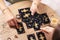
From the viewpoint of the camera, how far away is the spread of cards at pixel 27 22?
0.97m

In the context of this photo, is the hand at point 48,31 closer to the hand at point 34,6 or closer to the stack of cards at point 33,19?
the stack of cards at point 33,19

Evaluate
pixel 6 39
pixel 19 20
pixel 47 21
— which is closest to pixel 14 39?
pixel 6 39

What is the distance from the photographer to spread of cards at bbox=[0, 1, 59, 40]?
972 mm

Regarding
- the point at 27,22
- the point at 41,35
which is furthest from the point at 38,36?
the point at 27,22

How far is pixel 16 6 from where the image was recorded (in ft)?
3.68

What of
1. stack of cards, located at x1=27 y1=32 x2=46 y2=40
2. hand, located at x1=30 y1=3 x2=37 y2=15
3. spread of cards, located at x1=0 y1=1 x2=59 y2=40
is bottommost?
stack of cards, located at x1=27 y1=32 x2=46 y2=40

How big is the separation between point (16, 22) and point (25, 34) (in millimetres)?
115

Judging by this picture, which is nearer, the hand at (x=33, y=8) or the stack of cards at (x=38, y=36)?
the stack of cards at (x=38, y=36)

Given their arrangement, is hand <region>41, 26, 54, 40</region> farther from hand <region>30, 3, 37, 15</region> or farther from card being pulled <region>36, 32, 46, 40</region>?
hand <region>30, 3, 37, 15</region>

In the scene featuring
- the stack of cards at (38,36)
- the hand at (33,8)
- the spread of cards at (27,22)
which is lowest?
the stack of cards at (38,36)

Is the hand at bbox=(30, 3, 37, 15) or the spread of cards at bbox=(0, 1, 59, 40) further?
the hand at bbox=(30, 3, 37, 15)

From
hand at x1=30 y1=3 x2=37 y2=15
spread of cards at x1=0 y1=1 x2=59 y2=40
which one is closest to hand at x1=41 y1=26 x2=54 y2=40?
spread of cards at x1=0 y1=1 x2=59 y2=40

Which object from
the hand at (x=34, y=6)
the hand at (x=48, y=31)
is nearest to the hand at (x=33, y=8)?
the hand at (x=34, y=6)

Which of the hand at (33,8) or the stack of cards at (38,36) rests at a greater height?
the hand at (33,8)
